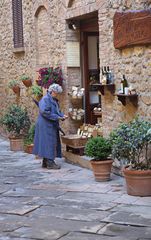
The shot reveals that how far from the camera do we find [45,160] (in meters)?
8.91

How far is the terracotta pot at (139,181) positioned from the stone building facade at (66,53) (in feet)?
3.16

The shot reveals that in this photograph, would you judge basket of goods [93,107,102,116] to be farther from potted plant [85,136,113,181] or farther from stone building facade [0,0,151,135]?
potted plant [85,136,113,181]

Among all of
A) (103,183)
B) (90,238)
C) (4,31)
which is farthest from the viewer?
(4,31)

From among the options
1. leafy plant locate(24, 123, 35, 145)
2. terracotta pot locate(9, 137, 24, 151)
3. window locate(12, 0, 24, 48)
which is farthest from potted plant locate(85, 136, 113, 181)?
window locate(12, 0, 24, 48)

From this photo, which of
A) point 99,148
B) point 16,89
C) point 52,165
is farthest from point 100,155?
point 16,89

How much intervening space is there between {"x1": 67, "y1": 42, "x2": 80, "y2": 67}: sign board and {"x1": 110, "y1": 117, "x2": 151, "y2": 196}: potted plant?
3.42 meters

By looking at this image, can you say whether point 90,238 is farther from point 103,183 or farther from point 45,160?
point 45,160

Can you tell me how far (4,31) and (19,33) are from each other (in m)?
1.29

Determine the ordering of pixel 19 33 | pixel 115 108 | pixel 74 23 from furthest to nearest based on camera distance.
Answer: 1. pixel 19 33
2. pixel 74 23
3. pixel 115 108

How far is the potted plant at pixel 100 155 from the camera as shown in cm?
720

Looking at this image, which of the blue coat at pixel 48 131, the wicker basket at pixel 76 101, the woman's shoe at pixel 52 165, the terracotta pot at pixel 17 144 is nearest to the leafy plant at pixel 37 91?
the terracotta pot at pixel 17 144

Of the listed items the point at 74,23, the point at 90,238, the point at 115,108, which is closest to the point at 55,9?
the point at 74,23

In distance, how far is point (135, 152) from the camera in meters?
6.42

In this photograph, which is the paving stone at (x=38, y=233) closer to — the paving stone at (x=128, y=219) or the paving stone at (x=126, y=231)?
the paving stone at (x=126, y=231)
